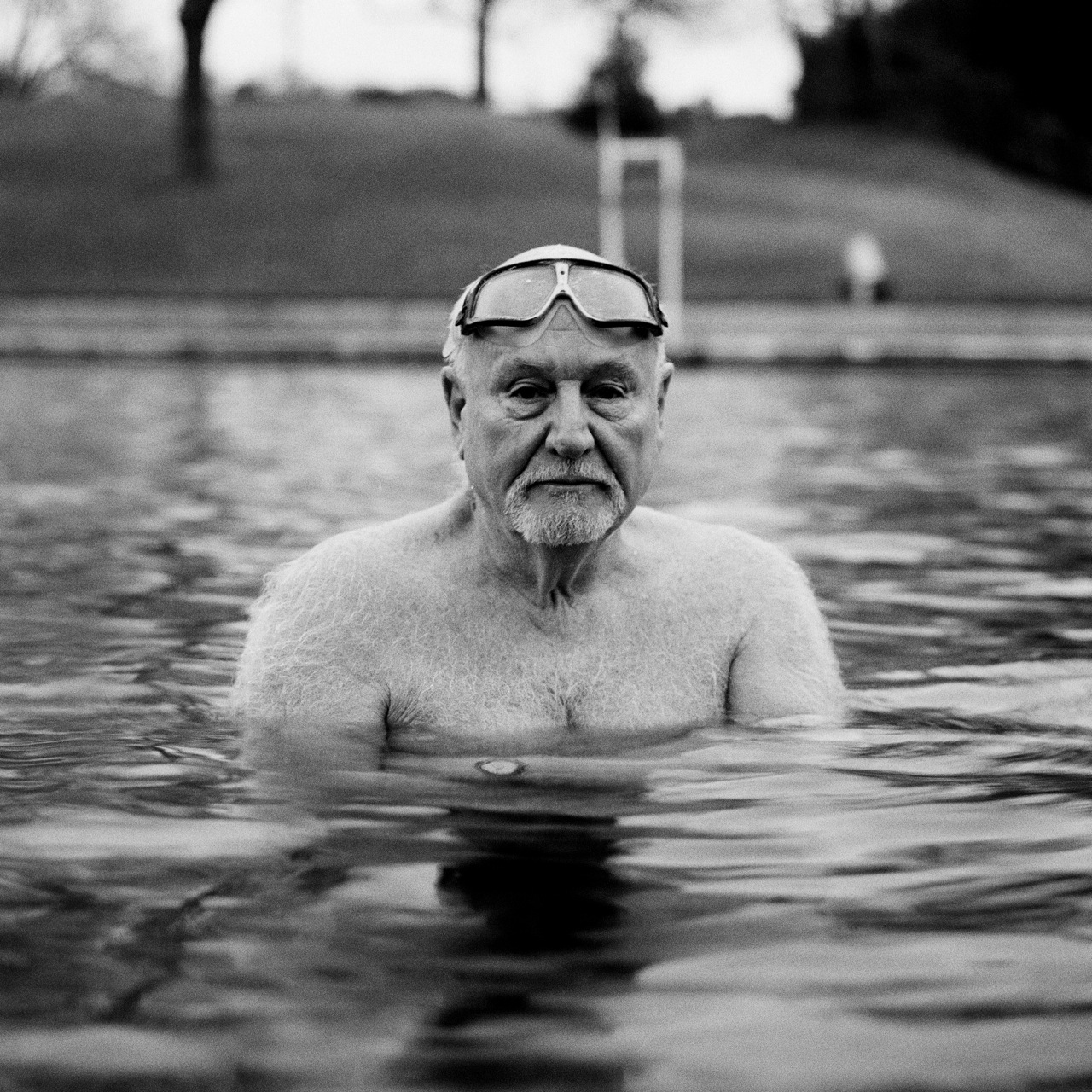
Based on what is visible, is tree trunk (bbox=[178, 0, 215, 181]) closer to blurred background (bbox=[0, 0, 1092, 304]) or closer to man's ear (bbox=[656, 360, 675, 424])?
blurred background (bbox=[0, 0, 1092, 304])

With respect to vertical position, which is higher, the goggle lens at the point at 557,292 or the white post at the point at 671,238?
the white post at the point at 671,238

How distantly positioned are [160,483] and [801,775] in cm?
745

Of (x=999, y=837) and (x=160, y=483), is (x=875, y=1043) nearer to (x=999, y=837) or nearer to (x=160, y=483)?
(x=999, y=837)

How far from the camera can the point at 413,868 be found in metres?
4.03

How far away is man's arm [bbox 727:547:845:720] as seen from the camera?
4.98m

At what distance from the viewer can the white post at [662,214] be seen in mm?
28531

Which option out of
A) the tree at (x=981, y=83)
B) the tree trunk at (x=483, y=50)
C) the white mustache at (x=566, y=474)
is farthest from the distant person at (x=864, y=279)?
the white mustache at (x=566, y=474)

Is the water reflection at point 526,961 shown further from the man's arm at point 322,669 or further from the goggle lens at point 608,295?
the goggle lens at point 608,295

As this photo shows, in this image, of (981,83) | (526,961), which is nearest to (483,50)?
(981,83)

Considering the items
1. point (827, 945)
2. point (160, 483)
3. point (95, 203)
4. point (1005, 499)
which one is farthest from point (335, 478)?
point (95, 203)

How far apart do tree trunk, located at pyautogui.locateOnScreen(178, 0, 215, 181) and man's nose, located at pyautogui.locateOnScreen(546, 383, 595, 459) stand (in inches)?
1373

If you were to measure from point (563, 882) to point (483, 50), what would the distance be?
5254 centimetres

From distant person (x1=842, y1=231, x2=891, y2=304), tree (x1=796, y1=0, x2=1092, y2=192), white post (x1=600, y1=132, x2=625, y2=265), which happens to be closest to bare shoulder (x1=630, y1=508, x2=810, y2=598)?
white post (x1=600, y1=132, x2=625, y2=265)

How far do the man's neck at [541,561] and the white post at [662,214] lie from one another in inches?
829
